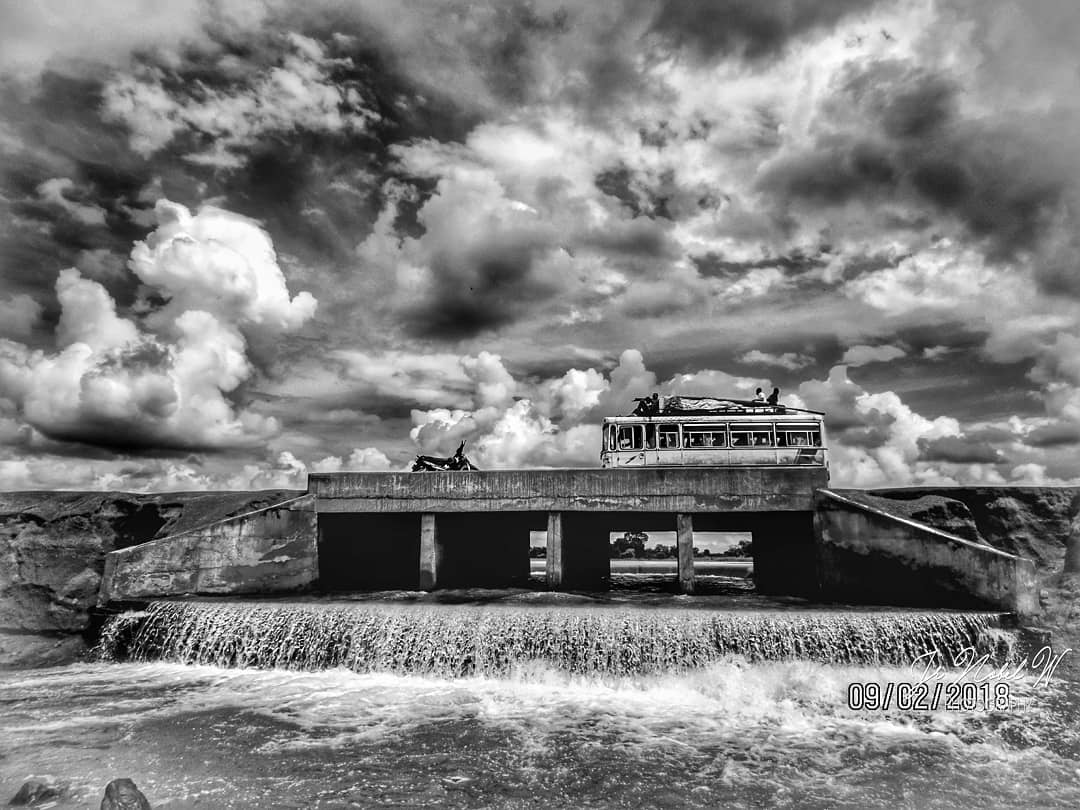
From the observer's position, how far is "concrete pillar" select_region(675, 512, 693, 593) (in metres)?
18.7

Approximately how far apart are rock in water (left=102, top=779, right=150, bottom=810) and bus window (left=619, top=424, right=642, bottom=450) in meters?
18.2

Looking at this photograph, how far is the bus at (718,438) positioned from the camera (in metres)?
22.6

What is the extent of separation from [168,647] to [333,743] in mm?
7830

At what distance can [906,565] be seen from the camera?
15.4 m

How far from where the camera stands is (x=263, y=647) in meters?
14.3

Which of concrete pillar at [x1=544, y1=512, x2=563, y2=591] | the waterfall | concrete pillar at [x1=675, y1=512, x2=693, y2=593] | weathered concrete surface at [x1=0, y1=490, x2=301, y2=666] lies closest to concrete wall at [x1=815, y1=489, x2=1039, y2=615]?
the waterfall

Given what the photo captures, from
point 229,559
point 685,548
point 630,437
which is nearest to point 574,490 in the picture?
point 685,548

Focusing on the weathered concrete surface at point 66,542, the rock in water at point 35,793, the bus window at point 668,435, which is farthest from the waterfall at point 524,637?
the bus window at point 668,435

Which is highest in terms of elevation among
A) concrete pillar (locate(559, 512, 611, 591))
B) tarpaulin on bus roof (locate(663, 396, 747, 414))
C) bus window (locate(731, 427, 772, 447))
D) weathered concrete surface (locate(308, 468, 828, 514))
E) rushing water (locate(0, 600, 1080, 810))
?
tarpaulin on bus roof (locate(663, 396, 747, 414))

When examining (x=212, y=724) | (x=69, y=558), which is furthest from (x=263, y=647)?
(x=69, y=558)

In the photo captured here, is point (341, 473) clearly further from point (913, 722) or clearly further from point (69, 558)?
point (913, 722)

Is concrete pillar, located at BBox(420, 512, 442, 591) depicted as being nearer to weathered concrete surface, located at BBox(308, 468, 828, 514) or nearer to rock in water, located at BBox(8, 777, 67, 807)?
weathered concrete surface, located at BBox(308, 468, 828, 514)

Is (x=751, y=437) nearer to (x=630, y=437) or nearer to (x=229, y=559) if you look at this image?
(x=630, y=437)

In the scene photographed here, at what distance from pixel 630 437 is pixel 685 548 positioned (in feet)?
17.9
